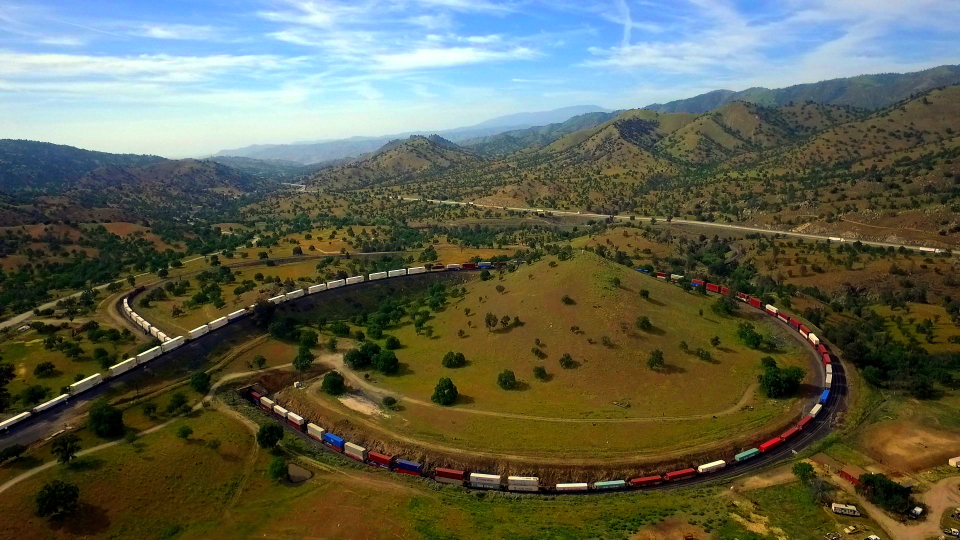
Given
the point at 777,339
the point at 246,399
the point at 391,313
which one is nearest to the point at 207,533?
the point at 246,399

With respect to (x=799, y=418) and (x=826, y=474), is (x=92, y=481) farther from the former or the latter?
(x=799, y=418)

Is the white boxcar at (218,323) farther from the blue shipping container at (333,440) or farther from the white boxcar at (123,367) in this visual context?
the blue shipping container at (333,440)

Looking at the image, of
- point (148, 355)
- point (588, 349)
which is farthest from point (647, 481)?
point (148, 355)

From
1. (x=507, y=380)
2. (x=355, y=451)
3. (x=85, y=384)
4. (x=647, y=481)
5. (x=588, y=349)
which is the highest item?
(x=85, y=384)

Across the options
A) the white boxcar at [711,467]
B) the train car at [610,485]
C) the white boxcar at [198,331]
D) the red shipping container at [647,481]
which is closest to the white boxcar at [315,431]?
the white boxcar at [198,331]

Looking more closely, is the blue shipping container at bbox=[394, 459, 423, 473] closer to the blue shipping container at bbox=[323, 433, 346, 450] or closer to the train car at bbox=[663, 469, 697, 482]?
the blue shipping container at bbox=[323, 433, 346, 450]

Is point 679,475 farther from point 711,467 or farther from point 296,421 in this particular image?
point 296,421

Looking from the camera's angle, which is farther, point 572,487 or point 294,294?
point 294,294
